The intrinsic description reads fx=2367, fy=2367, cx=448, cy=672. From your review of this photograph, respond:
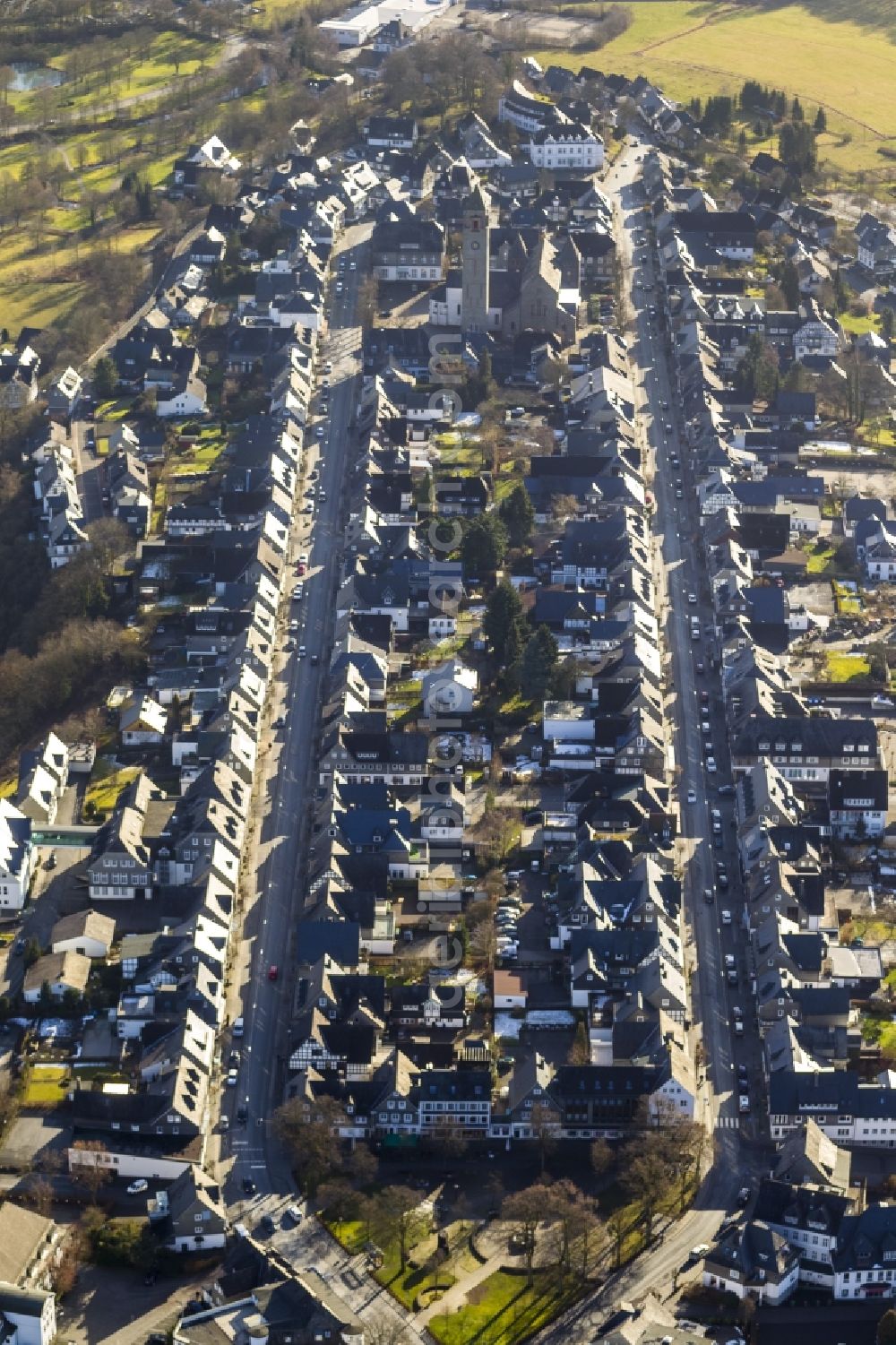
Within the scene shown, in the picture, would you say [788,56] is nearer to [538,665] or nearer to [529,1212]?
[538,665]

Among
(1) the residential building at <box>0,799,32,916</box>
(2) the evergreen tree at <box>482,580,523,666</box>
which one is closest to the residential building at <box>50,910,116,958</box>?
(1) the residential building at <box>0,799,32,916</box>

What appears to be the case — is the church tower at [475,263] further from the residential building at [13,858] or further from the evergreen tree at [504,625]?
the residential building at [13,858]

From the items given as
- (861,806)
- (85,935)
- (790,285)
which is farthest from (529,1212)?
(790,285)

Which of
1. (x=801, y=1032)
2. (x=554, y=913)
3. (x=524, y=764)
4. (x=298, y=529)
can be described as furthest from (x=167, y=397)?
(x=801, y=1032)

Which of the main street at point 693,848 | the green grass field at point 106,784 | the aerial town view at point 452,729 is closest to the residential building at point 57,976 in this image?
the aerial town view at point 452,729

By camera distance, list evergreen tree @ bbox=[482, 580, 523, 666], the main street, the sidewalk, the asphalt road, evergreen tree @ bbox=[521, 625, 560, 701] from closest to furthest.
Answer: the sidewalk, the main street, the asphalt road, evergreen tree @ bbox=[521, 625, 560, 701], evergreen tree @ bbox=[482, 580, 523, 666]

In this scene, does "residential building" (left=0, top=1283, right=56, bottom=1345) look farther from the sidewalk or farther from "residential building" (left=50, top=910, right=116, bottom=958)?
"residential building" (left=50, top=910, right=116, bottom=958)
